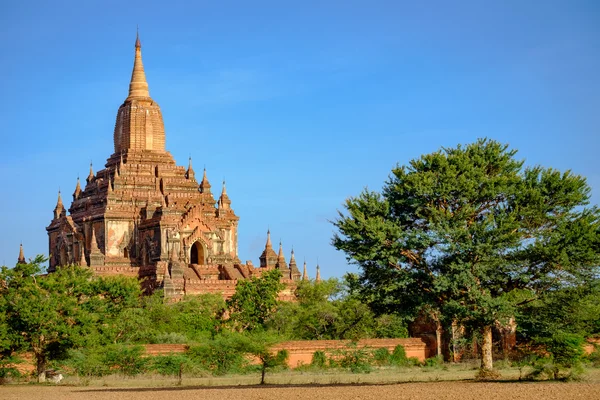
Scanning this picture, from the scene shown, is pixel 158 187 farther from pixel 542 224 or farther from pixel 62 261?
pixel 542 224

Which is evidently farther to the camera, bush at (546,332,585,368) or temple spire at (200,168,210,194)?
temple spire at (200,168,210,194)

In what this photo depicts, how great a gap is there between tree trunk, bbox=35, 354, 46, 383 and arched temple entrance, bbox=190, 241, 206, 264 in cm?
2689

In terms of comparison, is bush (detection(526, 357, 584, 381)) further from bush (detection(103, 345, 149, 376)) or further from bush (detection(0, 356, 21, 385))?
bush (detection(0, 356, 21, 385))

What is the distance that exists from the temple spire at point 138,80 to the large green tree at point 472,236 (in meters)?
38.8

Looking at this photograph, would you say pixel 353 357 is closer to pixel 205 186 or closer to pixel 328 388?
pixel 328 388

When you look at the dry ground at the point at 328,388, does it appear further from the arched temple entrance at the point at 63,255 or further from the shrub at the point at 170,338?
the arched temple entrance at the point at 63,255

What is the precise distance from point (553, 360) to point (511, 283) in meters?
2.43

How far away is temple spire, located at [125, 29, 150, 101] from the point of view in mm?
→ 69875

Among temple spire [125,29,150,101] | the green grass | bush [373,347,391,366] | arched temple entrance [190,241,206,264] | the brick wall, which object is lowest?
the green grass

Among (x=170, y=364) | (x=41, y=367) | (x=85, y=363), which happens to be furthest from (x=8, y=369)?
(x=170, y=364)

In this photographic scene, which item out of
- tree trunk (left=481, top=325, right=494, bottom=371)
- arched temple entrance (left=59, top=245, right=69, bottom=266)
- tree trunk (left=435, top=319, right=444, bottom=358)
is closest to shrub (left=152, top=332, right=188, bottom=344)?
tree trunk (left=435, top=319, right=444, bottom=358)

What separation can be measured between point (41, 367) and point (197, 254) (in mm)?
28223

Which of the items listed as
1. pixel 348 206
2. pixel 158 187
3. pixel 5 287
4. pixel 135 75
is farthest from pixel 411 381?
pixel 135 75

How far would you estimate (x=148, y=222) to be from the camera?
212ft
